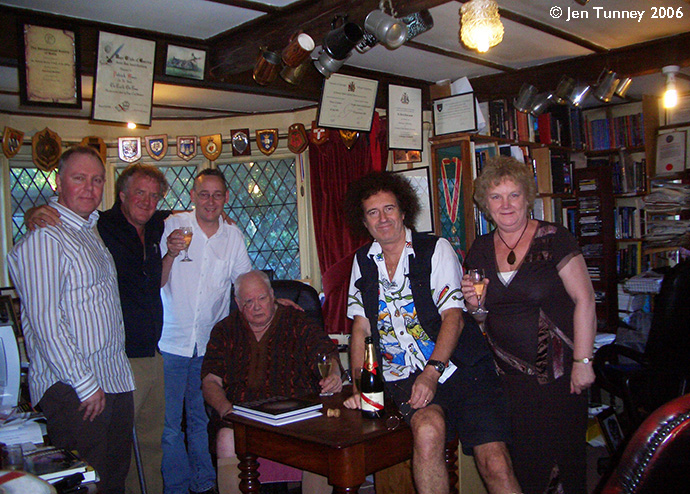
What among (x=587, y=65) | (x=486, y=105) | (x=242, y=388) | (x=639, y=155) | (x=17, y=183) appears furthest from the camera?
(x=639, y=155)

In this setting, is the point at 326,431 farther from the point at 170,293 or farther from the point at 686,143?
the point at 686,143

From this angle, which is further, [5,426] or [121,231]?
[121,231]

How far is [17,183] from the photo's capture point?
526cm

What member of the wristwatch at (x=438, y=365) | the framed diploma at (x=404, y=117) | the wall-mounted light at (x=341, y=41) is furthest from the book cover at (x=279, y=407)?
the framed diploma at (x=404, y=117)

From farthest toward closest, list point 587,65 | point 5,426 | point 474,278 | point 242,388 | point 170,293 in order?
point 587,65, point 170,293, point 242,388, point 474,278, point 5,426

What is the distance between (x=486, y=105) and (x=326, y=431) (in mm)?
3396

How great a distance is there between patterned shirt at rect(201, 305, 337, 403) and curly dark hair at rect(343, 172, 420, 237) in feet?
1.82

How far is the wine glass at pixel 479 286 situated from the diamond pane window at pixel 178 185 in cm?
394

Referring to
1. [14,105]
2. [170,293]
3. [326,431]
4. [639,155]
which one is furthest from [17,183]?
[639,155]

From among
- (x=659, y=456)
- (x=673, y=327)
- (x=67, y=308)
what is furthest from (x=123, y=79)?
(x=673, y=327)

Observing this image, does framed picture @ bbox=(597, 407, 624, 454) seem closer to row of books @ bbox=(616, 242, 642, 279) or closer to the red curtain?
the red curtain

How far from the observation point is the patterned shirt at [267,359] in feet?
8.58

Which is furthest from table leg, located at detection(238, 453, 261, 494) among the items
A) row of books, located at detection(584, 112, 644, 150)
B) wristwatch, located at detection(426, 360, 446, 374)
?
row of books, located at detection(584, 112, 644, 150)

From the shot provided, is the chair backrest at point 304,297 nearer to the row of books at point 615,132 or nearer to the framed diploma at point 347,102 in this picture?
the framed diploma at point 347,102
